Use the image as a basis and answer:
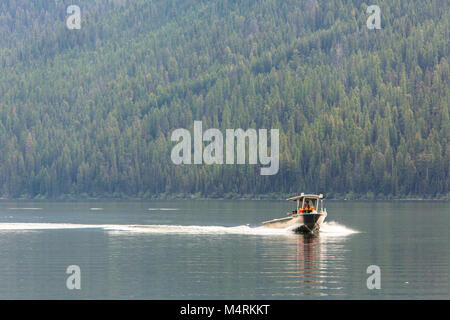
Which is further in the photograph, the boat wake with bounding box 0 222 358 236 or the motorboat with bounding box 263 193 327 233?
the boat wake with bounding box 0 222 358 236

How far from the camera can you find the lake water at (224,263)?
197 feet

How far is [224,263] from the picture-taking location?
253ft

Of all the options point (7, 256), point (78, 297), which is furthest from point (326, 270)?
point (7, 256)

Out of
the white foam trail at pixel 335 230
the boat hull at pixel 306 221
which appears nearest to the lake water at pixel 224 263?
the white foam trail at pixel 335 230

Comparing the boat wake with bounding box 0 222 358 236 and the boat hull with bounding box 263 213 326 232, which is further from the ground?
the boat hull with bounding box 263 213 326 232

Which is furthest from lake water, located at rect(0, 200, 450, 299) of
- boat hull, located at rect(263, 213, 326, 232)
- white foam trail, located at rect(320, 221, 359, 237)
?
boat hull, located at rect(263, 213, 326, 232)

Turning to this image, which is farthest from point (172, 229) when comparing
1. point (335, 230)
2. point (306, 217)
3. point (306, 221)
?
point (306, 217)

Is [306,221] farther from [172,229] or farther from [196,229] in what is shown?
[172,229]

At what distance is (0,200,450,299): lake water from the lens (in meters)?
60.2

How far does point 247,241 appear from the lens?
4063 inches

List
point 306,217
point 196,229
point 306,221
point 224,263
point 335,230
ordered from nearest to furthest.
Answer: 1. point 224,263
2. point 306,217
3. point 306,221
4. point 335,230
5. point 196,229

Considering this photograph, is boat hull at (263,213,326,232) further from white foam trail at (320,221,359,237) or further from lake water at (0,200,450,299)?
white foam trail at (320,221,359,237)

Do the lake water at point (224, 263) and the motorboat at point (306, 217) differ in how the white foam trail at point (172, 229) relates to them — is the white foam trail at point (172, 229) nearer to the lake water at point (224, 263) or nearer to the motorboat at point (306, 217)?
the lake water at point (224, 263)
